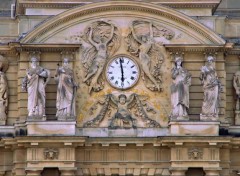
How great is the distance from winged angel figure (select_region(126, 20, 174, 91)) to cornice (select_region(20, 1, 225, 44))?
374 millimetres

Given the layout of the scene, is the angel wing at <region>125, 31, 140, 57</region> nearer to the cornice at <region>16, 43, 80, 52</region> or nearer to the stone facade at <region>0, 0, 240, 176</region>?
the stone facade at <region>0, 0, 240, 176</region>

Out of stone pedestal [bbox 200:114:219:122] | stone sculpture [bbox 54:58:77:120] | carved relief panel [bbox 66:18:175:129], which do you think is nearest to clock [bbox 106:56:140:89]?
carved relief panel [bbox 66:18:175:129]

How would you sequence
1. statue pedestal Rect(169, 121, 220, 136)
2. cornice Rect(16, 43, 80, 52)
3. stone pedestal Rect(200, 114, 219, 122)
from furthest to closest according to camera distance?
cornice Rect(16, 43, 80, 52) → stone pedestal Rect(200, 114, 219, 122) → statue pedestal Rect(169, 121, 220, 136)

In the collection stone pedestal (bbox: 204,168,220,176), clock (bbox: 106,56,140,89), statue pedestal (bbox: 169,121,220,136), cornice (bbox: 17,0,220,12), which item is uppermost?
cornice (bbox: 17,0,220,12)

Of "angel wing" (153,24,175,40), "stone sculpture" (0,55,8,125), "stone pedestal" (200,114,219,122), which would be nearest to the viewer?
"stone pedestal" (200,114,219,122)

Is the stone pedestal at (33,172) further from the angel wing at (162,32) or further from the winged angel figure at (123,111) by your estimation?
the angel wing at (162,32)

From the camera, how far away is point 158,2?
109ft

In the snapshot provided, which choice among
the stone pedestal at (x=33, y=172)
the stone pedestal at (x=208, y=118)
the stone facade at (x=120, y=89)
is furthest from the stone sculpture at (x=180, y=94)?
the stone pedestal at (x=33, y=172)

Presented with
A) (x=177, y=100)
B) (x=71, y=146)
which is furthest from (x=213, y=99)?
(x=71, y=146)

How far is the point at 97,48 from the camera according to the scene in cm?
3278

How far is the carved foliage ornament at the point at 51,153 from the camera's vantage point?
3194 cm

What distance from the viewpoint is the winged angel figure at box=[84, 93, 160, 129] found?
32.6m

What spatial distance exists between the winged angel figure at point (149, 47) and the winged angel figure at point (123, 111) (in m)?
0.50

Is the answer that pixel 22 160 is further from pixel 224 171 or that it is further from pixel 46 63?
pixel 224 171
